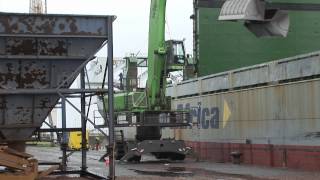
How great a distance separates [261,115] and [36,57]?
12.8 meters

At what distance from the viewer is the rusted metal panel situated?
22219mm

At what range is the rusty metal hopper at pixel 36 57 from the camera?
1558cm

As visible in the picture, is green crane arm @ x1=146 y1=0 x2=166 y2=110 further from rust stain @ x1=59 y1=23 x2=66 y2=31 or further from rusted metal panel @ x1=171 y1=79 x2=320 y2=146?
rust stain @ x1=59 y1=23 x2=66 y2=31

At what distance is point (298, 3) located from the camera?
39.1 m

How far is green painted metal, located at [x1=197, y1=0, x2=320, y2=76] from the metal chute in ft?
57.1

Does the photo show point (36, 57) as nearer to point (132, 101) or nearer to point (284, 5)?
point (132, 101)

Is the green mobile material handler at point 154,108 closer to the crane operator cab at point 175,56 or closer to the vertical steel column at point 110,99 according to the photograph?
the crane operator cab at point 175,56

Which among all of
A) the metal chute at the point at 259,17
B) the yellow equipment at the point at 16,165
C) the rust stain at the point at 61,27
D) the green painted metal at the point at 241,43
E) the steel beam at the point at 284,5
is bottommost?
the yellow equipment at the point at 16,165

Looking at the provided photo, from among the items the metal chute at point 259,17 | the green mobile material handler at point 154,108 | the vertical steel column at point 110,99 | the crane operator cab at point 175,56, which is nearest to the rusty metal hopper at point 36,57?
the vertical steel column at point 110,99

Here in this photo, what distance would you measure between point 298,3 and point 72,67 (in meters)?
26.1

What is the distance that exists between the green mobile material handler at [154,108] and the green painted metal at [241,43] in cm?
801

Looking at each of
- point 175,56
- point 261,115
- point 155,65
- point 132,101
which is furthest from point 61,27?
point 175,56

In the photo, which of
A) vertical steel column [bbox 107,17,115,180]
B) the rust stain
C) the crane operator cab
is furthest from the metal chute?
the crane operator cab

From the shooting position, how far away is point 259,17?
19.2 meters
